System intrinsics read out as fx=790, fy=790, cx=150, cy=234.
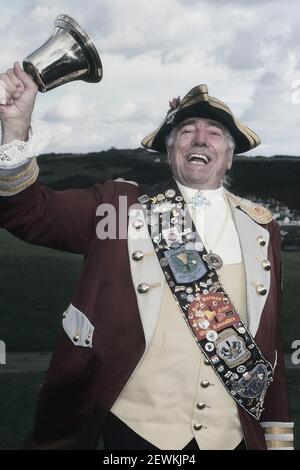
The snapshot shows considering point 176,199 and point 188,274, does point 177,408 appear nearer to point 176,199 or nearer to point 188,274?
point 188,274

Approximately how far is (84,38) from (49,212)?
0.60 meters

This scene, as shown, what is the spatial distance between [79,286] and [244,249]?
2.14 ft

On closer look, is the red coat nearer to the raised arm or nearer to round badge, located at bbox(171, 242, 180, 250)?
the raised arm

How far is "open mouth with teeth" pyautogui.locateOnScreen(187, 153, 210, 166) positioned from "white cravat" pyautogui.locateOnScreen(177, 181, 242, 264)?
0.14 metres

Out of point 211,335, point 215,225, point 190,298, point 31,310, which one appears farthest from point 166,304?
point 31,310

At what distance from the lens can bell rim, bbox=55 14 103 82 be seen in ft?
8.64

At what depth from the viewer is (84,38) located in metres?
2.65

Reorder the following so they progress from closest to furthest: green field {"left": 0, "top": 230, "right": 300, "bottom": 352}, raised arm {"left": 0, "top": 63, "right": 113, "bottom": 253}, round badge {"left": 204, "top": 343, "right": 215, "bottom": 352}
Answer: raised arm {"left": 0, "top": 63, "right": 113, "bottom": 253}
round badge {"left": 204, "top": 343, "right": 215, "bottom": 352}
green field {"left": 0, "top": 230, "right": 300, "bottom": 352}

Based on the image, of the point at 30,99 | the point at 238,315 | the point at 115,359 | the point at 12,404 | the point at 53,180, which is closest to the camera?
→ the point at 30,99

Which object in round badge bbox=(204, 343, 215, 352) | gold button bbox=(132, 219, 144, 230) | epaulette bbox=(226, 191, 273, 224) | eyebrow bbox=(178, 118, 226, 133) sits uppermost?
eyebrow bbox=(178, 118, 226, 133)

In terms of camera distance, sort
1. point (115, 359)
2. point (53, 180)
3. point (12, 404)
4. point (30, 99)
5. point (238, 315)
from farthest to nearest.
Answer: point (53, 180) → point (12, 404) → point (238, 315) → point (115, 359) → point (30, 99)

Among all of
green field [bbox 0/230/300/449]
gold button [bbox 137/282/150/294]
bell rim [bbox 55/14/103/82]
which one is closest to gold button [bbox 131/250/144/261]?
gold button [bbox 137/282/150/294]
